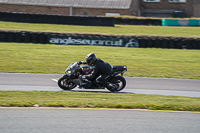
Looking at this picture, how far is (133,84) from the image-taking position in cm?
1309

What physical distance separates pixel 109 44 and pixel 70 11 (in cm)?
2236

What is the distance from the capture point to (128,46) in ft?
82.5

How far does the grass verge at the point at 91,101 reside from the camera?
27.6ft

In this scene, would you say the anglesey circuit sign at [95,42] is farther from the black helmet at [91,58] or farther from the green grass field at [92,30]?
the black helmet at [91,58]

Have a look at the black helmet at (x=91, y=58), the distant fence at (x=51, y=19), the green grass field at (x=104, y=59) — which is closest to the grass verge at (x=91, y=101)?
the green grass field at (x=104, y=59)

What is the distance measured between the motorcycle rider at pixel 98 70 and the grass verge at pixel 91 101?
3.02ft

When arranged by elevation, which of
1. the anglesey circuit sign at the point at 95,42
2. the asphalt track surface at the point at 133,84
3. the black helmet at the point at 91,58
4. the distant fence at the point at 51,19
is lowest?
the asphalt track surface at the point at 133,84

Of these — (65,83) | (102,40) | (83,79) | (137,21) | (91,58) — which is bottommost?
(65,83)

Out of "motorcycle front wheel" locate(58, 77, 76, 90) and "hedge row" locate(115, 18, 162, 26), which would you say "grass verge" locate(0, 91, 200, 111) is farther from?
"hedge row" locate(115, 18, 162, 26)

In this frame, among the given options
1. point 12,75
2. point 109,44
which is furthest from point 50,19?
point 12,75

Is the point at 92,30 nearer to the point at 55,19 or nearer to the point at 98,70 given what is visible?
the point at 55,19

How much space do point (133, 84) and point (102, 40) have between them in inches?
481

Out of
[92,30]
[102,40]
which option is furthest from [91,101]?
[92,30]

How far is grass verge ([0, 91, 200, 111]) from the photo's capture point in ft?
27.6
